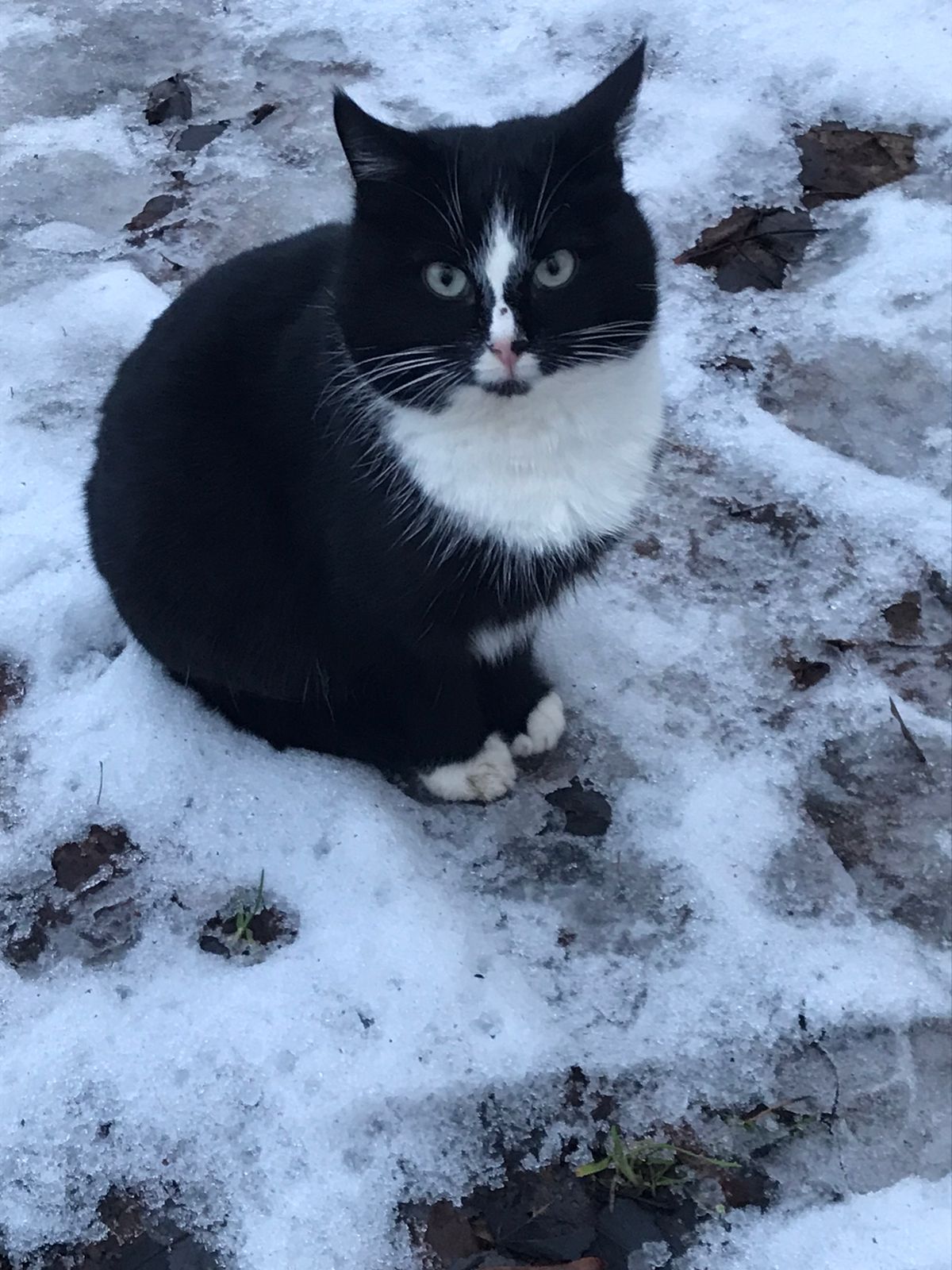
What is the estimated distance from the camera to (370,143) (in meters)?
1.38

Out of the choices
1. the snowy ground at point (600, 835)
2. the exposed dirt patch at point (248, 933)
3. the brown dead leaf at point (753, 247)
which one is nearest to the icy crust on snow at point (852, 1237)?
the snowy ground at point (600, 835)

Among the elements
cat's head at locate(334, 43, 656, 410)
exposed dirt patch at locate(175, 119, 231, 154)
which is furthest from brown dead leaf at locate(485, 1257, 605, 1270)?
exposed dirt patch at locate(175, 119, 231, 154)

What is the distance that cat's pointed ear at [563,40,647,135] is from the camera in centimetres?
140

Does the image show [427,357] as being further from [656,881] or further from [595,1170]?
[595,1170]

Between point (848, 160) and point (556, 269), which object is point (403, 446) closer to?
point (556, 269)

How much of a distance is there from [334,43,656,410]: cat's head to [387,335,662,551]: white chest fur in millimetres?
38

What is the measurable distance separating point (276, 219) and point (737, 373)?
1.23 m

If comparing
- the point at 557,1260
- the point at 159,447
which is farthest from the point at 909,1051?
the point at 159,447

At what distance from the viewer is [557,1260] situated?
145cm

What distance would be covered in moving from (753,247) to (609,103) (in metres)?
1.33

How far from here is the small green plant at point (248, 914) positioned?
5.61 feet

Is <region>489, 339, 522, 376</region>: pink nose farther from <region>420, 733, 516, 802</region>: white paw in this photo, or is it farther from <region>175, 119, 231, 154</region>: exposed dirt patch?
<region>175, 119, 231, 154</region>: exposed dirt patch

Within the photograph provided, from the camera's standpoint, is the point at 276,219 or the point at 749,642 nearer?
the point at 749,642

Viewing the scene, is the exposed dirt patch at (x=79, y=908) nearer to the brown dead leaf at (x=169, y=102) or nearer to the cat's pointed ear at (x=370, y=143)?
the cat's pointed ear at (x=370, y=143)
